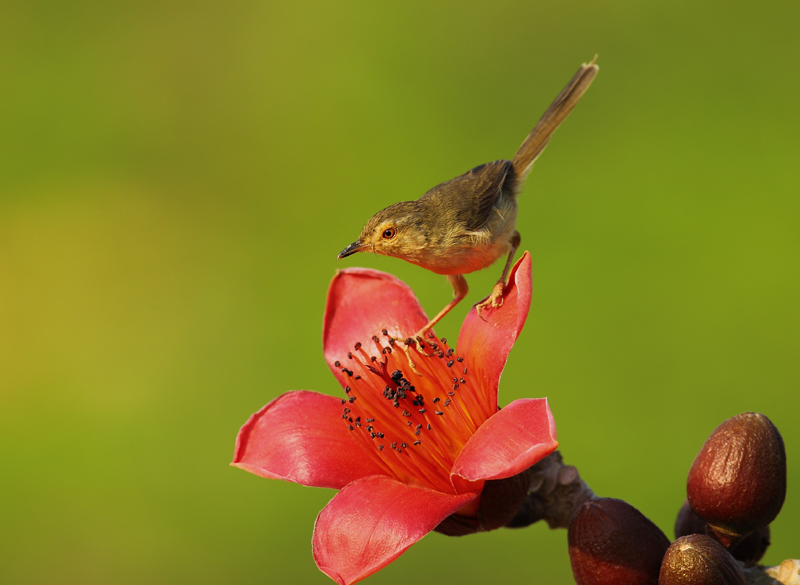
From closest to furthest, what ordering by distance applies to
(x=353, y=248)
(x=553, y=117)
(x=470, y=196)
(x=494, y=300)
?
(x=494, y=300) < (x=353, y=248) < (x=470, y=196) < (x=553, y=117)

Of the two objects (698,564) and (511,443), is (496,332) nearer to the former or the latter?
(511,443)

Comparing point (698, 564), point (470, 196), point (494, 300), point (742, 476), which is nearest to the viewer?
point (698, 564)

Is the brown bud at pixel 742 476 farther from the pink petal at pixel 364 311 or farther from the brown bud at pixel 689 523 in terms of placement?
the pink petal at pixel 364 311

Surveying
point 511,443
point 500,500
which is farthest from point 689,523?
point 511,443

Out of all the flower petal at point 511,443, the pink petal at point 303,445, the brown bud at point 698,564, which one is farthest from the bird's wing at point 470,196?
the brown bud at point 698,564

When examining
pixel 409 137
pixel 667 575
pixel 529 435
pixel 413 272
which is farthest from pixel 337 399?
pixel 409 137

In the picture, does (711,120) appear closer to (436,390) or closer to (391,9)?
(391,9)

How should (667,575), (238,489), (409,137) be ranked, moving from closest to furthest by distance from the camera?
1. (667,575)
2. (238,489)
3. (409,137)
